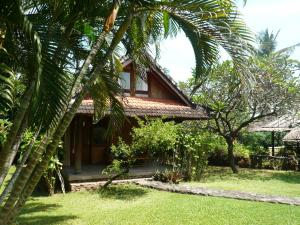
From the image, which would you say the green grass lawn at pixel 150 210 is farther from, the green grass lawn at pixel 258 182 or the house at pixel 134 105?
the house at pixel 134 105

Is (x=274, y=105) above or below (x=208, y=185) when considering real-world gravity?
above

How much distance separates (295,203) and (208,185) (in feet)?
12.8

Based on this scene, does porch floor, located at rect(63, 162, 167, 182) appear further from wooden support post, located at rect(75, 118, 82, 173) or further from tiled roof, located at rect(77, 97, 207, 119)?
tiled roof, located at rect(77, 97, 207, 119)

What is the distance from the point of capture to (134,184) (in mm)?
12750

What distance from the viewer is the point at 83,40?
6.18 metres

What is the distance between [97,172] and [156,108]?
337cm

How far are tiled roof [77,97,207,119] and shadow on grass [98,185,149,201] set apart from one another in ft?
8.75

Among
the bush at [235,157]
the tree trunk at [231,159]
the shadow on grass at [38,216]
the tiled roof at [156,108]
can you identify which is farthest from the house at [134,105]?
the bush at [235,157]

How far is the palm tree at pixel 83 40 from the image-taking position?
11.5 feet

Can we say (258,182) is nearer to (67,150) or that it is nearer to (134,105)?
(134,105)

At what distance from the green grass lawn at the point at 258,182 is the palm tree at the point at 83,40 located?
320 inches

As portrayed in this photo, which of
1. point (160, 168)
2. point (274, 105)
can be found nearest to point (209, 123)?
point (274, 105)

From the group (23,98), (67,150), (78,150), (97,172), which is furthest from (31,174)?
(67,150)

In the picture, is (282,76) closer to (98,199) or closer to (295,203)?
(295,203)
